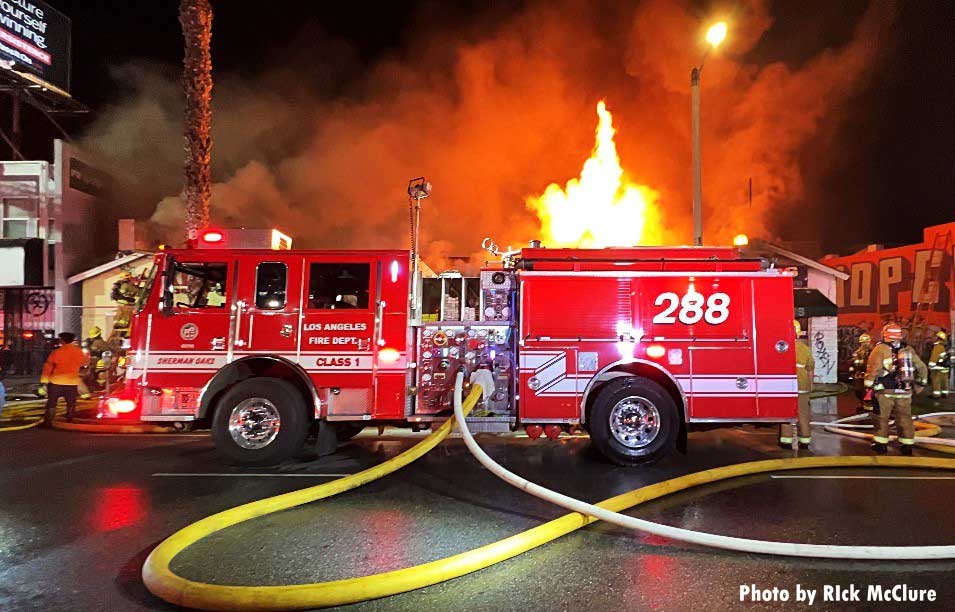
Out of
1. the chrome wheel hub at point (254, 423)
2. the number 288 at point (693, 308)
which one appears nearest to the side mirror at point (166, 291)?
the chrome wheel hub at point (254, 423)

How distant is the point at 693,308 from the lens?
657 cm

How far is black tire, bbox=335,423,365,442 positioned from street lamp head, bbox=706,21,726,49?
9.13m

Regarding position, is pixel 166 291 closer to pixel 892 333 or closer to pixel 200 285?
pixel 200 285

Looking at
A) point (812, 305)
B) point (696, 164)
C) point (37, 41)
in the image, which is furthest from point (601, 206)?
point (37, 41)

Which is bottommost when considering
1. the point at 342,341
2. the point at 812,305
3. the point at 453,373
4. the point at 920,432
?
the point at 920,432

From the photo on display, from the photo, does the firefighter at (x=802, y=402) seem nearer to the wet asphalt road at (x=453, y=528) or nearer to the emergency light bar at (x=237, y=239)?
the wet asphalt road at (x=453, y=528)

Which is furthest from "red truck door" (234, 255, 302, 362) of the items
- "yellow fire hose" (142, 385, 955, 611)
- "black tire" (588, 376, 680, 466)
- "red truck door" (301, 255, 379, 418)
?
"black tire" (588, 376, 680, 466)

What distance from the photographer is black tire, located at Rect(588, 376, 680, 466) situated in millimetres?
6426

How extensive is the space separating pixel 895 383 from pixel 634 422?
3.43 meters

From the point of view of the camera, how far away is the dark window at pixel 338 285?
6.66 m

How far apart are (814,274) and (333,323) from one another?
17.0 meters

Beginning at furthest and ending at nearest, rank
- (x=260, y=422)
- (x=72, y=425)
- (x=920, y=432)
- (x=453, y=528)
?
(x=72, y=425) < (x=920, y=432) < (x=260, y=422) < (x=453, y=528)

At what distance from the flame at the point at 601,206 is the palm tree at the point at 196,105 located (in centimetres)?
886

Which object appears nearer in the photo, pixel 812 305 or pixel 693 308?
pixel 693 308
